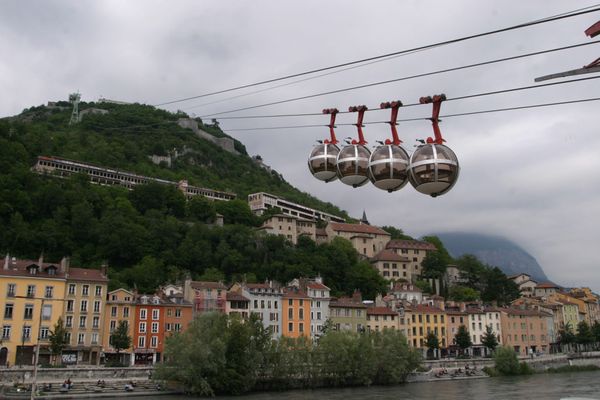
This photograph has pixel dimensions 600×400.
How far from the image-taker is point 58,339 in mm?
53281

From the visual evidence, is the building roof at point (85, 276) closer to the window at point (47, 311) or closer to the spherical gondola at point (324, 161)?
the window at point (47, 311)

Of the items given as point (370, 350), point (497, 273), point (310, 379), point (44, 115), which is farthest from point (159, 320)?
point (44, 115)

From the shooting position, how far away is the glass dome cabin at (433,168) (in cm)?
877

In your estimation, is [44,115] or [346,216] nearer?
[346,216]

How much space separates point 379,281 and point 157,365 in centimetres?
5532

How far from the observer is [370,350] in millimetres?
59938

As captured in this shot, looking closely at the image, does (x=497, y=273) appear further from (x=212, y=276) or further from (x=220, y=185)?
(x=220, y=185)

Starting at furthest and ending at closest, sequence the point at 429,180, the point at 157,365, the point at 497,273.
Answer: the point at 497,273 < the point at 157,365 < the point at 429,180

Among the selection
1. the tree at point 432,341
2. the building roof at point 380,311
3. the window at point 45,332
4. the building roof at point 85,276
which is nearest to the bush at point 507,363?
the tree at point 432,341

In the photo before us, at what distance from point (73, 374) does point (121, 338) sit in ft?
27.9

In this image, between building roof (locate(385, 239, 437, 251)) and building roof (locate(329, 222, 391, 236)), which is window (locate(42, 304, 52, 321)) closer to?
building roof (locate(329, 222, 391, 236))

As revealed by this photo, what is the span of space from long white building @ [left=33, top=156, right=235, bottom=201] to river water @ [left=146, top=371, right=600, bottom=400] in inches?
3116

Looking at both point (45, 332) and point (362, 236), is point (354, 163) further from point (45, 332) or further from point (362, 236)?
point (362, 236)

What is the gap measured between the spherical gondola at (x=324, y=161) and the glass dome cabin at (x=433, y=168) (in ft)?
5.80
